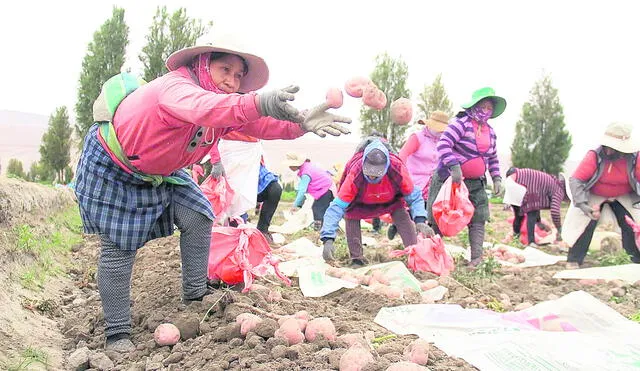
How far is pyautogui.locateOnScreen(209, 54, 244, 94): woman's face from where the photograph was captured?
2.60m

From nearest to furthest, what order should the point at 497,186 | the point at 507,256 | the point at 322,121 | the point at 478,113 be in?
the point at 322,121 < the point at 478,113 < the point at 497,186 < the point at 507,256

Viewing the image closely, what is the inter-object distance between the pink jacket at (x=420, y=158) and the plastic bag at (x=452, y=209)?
151 centimetres

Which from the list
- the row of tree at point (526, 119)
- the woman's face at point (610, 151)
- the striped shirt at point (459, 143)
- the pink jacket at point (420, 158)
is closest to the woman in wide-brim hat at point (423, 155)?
the pink jacket at point (420, 158)

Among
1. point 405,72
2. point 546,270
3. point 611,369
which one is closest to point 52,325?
point 611,369

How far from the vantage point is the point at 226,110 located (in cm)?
219

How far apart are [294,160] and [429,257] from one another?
4.26 metres

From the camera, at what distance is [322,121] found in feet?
7.67

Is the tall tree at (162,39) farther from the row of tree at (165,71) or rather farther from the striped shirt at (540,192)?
the striped shirt at (540,192)

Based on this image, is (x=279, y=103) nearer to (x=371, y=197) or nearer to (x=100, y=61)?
(x=371, y=197)

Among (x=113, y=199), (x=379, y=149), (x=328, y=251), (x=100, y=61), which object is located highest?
(x=100, y=61)

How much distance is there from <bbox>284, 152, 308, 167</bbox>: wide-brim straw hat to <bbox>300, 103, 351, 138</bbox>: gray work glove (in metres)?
6.06

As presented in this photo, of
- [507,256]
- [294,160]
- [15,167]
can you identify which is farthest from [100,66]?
[507,256]

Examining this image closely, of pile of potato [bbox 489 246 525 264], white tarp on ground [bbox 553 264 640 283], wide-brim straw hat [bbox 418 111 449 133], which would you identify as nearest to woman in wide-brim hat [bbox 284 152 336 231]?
wide-brim straw hat [bbox 418 111 449 133]

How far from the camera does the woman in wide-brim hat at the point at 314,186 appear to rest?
325 inches
